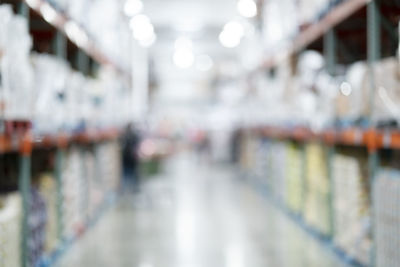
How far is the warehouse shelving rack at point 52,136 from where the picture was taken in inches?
135

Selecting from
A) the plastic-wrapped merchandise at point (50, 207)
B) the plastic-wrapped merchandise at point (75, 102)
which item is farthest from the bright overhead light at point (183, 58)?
the plastic-wrapped merchandise at point (50, 207)

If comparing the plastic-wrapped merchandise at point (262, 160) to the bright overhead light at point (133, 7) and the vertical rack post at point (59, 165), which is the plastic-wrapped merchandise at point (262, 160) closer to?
the bright overhead light at point (133, 7)

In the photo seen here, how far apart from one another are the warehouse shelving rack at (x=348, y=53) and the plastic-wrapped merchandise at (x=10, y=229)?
281 centimetres

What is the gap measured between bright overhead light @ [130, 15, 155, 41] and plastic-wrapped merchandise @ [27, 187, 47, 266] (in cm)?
932

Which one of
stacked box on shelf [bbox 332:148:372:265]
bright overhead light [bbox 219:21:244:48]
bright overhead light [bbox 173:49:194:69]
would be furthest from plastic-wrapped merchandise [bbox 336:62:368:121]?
bright overhead light [bbox 173:49:194:69]

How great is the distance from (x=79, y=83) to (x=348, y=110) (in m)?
3.00

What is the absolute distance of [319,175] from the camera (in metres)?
5.62

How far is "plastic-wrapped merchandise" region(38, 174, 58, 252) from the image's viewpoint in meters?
4.44

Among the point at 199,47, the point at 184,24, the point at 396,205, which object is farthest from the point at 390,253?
the point at 199,47

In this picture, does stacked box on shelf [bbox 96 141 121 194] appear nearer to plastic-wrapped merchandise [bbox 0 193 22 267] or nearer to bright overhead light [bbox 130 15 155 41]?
plastic-wrapped merchandise [bbox 0 193 22 267]

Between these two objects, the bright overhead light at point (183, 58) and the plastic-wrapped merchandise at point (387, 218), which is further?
the bright overhead light at point (183, 58)

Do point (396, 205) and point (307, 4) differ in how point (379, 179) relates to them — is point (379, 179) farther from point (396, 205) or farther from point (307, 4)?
point (307, 4)

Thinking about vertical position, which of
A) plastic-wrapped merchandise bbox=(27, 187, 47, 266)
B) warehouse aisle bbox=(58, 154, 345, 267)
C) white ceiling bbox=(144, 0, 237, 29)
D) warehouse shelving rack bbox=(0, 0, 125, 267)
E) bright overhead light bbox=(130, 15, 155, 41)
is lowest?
warehouse aisle bbox=(58, 154, 345, 267)

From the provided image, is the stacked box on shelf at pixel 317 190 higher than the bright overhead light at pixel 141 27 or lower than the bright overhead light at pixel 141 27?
lower
